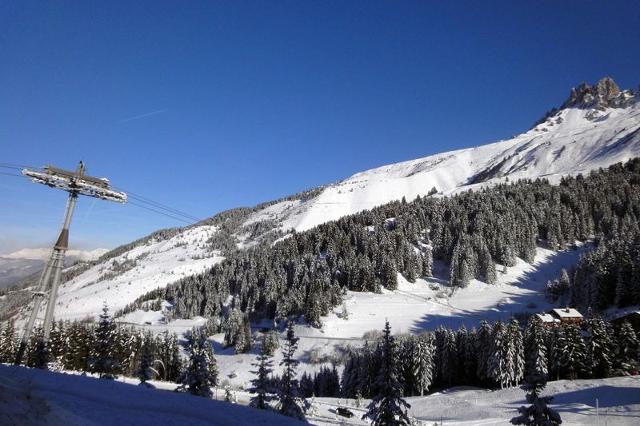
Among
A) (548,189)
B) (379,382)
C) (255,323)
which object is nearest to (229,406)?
(379,382)

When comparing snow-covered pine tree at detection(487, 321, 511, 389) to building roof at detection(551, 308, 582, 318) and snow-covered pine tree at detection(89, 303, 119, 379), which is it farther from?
snow-covered pine tree at detection(89, 303, 119, 379)

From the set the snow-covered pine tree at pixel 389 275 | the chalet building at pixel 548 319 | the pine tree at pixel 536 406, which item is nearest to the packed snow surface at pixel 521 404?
the pine tree at pixel 536 406

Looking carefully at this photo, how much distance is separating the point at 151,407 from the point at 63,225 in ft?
63.9

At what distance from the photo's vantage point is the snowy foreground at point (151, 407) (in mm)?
12422

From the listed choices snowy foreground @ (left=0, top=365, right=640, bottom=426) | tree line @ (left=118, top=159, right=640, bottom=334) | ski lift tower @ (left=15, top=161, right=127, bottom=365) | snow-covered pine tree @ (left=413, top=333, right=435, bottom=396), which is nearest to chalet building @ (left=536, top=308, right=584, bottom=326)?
tree line @ (left=118, top=159, right=640, bottom=334)

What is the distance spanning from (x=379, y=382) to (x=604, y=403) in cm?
4092

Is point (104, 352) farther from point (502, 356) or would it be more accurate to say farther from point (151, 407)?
point (502, 356)

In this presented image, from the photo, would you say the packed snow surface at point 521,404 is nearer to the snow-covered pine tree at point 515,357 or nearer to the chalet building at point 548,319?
the snow-covered pine tree at point 515,357

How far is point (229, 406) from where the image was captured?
21766 millimetres

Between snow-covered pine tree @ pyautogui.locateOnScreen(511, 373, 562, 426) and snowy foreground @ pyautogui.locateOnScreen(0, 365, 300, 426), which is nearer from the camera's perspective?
snowy foreground @ pyautogui.locateOnScreen(0, 365, 300, 426)

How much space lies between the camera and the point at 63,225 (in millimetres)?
32594

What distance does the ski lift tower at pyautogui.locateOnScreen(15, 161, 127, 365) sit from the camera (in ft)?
102

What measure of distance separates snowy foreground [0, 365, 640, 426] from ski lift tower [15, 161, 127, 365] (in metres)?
8.00

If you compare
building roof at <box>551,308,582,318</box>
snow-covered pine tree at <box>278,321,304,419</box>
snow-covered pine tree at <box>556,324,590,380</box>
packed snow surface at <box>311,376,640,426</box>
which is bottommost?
packed snow surface at <box>311,376,640,426</box>
